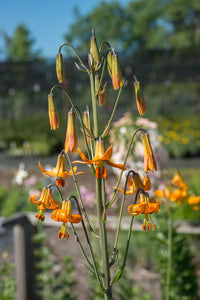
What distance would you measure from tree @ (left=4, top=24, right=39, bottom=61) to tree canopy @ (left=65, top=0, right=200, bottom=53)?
3.32m

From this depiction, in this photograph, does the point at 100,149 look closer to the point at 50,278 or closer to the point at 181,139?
the point at 50,278

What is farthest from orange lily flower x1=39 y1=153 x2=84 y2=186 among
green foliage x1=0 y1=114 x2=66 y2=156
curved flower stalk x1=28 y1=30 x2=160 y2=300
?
green foliage x1=0 y1=114 x2=66 y2=156

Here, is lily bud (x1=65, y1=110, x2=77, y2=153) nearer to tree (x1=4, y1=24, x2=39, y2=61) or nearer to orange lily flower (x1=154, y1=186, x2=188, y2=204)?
orange lily flower (x1=154, y1=186, x2=188, y2=204)

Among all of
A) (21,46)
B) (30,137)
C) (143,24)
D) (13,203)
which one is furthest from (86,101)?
(143,24)

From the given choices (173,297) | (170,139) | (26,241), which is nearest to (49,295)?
(26,241)

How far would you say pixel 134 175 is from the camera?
33.1 inches

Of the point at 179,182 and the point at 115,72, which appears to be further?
the point at 179,182

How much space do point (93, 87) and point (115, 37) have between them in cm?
3263

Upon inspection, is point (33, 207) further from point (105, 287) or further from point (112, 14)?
point (112, 14)

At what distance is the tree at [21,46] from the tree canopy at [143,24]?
10.9 feet

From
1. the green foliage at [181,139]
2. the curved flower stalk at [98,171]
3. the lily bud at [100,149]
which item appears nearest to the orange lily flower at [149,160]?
the curved flower stalk at [98,171]

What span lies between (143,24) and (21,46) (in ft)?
41.3

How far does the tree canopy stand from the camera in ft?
89.9

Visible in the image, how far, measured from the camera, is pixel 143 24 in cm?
Result: 3303
